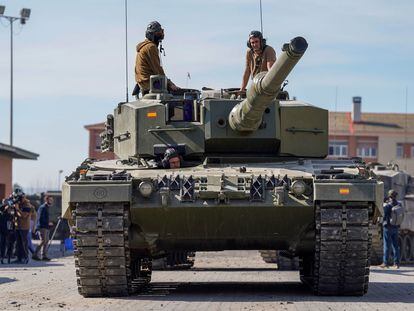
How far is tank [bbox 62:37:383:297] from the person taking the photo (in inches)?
683

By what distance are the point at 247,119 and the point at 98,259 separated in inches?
124

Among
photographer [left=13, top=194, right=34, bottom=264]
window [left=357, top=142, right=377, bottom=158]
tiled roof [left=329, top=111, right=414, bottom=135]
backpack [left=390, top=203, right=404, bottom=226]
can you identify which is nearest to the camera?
backpack [left=390, top=203, right=404, bottom=226]

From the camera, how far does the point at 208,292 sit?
19078mm

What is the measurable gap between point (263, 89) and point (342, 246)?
2643mm

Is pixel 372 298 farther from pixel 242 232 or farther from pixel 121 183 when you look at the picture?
pixel 121 183

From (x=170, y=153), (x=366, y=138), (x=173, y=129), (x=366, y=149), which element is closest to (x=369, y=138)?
(x=366, y=138)

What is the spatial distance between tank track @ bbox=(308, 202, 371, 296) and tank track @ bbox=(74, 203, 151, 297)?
9.36ft

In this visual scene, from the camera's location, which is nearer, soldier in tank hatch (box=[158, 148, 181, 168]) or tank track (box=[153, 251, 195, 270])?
soldier in tank hatch (box=[158, 148, 181, 168])

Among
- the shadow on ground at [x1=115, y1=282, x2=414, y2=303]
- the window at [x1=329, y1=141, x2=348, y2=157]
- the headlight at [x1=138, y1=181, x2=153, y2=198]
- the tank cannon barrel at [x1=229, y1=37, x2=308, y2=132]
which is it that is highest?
the window at [x1=329, y1=141, x2=348, y2=157]

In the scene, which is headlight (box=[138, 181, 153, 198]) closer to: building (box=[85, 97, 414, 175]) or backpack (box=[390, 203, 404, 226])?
backpack (box=[390, 203, 404, 226])

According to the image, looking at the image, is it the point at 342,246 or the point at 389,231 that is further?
the point at 389,231

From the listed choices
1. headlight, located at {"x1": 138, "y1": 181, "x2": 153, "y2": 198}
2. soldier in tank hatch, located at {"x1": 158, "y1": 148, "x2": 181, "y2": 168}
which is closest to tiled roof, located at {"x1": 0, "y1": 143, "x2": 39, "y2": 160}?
soldier in tank hatch, located at {"x1": 158, "y1": 148, "x2": 181, "y2": 168}

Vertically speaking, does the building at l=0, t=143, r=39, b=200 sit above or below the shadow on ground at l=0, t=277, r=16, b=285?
above

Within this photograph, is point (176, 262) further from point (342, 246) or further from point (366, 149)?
point (366, 149)
